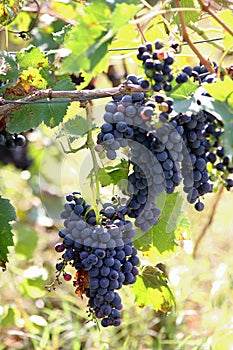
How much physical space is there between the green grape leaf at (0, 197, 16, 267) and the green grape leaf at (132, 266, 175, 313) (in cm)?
39

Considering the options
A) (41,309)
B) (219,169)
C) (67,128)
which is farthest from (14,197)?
(219,169)

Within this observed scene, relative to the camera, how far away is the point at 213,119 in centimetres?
147

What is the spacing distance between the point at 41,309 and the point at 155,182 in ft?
5.67

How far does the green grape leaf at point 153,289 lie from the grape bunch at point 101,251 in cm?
27

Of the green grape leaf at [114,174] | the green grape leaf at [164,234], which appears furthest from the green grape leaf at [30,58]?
the green grape leaf at [164,234]

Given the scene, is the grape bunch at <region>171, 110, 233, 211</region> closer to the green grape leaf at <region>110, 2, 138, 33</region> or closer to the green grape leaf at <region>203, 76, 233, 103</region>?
the green grape leaf at <region>203, 76, 233, 103</region>

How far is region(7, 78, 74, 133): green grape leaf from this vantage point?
5.65ft

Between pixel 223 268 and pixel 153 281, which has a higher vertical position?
pixel 153 281

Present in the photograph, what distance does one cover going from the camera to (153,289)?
1894 mm

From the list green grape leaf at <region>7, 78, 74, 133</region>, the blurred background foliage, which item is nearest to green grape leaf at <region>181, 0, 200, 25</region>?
the blurred background foliage

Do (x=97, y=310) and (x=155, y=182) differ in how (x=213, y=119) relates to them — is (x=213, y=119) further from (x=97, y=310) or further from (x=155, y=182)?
(x=97, y=310)

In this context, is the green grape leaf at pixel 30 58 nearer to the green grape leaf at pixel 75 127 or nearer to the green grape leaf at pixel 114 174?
the green grape leaf at pixel 75 127

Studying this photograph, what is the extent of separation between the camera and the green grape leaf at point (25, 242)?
2.91 meters

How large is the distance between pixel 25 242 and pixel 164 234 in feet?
4.10
